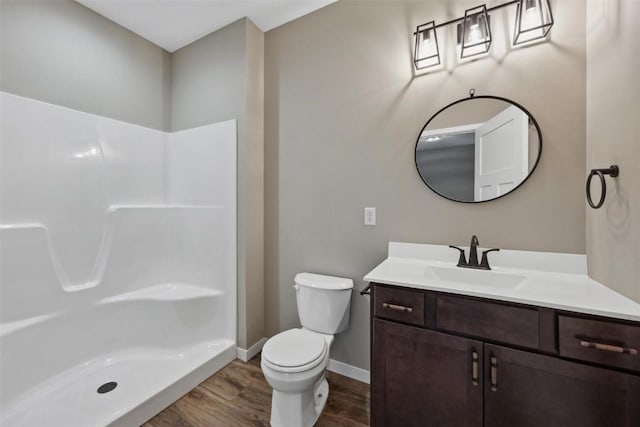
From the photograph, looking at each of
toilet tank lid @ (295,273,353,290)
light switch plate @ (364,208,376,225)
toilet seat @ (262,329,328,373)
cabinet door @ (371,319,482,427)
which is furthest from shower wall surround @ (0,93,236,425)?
cabinet door @ (371,319,482,427)

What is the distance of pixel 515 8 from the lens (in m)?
1.41

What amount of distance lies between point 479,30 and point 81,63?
272 centimetres

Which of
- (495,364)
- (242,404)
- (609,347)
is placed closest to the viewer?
(609,347)

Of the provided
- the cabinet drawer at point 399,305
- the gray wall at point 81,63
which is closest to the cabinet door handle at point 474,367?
the cabinet drawer at point 399,305

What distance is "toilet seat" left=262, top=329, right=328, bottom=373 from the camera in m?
1.36

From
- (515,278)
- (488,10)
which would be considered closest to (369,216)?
(515,278)

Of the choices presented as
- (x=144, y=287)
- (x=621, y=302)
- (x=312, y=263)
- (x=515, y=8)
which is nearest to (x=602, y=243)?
(x=621, y=302)

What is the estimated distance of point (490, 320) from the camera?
1.06 meters

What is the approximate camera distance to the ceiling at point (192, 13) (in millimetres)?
1977

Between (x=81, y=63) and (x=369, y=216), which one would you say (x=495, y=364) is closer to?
(x=369, y=216)

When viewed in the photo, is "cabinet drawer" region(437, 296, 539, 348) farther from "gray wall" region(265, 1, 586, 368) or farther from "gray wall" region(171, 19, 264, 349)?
"gray wall" region(171, 19, 264, 349)

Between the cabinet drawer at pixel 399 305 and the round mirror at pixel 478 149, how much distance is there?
2.30 ft

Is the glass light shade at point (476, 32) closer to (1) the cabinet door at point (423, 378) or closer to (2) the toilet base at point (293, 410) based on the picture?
(1) the cabinet door at point (423, 378)

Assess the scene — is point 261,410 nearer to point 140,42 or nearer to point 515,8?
point 515,8
